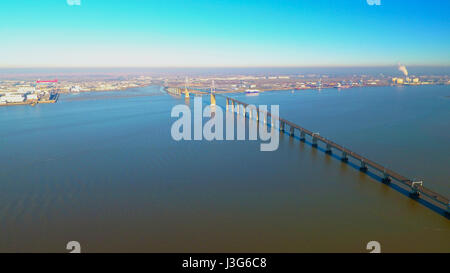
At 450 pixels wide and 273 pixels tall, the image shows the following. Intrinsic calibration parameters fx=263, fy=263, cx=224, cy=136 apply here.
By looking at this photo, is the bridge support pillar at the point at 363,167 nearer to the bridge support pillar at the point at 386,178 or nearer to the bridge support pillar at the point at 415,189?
the bridge support pillar at the point at 386,178

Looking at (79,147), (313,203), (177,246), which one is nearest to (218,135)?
(79,147)

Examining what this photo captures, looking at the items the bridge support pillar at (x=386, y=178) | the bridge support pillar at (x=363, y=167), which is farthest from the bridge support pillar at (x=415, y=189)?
the bridge support pillar at (x=363, y=167)

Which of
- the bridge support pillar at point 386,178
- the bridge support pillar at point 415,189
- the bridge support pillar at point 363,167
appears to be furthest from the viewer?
the bridge support pillar at point 363,167

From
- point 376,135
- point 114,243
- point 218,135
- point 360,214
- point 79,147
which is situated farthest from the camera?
point 218,135

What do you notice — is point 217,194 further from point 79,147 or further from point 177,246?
point 79,147

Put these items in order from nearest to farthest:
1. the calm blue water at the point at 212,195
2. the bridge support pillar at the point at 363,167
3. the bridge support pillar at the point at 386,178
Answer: the calm blue water at the point at 212,195 < the bridge support pillar at the point at 386,178 < the bridge support pillar at the point at 363,167

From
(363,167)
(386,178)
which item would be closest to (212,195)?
(386,178)

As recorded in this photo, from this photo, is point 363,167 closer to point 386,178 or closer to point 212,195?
point 386,178

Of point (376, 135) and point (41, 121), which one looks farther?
point (41, 121)

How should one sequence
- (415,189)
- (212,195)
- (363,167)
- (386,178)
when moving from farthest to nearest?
1. (363,167)
2. (386,178)
3. (212,195)
4. (415,189)
